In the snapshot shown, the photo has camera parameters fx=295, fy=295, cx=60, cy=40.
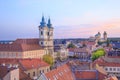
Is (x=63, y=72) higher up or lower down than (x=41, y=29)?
lower down

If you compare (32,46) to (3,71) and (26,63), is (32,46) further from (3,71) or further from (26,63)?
(3,71)

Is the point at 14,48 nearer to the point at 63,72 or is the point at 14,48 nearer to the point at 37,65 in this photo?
the point at 37,65

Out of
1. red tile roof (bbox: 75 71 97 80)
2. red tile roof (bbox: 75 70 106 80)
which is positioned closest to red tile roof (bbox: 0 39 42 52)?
red tile roof (bbox: 75 71 97 80)

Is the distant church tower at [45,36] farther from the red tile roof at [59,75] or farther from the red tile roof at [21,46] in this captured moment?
the red tile roof at [59,75]

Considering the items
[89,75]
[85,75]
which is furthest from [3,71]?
[89,75]

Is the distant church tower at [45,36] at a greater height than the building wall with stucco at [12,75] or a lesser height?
greater

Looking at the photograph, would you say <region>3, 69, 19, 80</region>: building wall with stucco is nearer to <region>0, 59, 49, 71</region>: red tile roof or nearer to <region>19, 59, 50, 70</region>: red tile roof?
<region>0, 59, 49, 71</region>: red tile roof

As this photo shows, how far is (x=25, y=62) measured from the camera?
54.7 meters

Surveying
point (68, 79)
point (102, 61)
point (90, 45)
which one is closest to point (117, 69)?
point (102, 61)

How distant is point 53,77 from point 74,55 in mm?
93826

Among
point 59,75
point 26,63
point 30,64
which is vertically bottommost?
point 30,64

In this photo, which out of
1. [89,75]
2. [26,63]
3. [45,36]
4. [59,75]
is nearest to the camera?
[59,75]

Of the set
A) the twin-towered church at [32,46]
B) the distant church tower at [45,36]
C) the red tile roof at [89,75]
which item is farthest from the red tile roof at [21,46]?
the red tile roof at [89,75]

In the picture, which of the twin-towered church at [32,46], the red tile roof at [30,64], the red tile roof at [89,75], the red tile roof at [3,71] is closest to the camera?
the red tile roof at [3,71]
